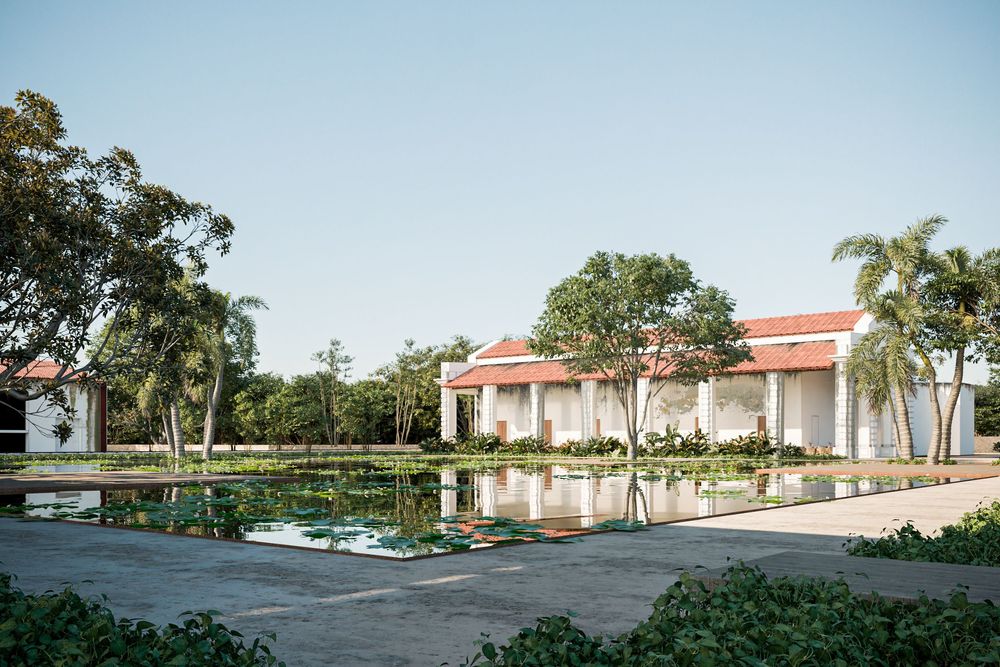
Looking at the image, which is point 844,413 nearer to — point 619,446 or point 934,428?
point 934,428

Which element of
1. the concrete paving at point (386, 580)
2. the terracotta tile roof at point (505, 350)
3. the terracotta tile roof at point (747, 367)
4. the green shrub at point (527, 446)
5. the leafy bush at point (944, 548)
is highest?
the terracotta tile roof at point (505, 350)

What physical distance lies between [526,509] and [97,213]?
938 cm

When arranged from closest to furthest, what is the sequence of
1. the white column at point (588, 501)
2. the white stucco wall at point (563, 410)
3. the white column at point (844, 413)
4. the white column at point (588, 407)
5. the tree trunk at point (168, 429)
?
the white column at point (588, 501) → the white column at point (844, 413) → the tree trunk at point (168, 429) → the white column at point (588, 407) → the white stucco wall at point (563, 410)

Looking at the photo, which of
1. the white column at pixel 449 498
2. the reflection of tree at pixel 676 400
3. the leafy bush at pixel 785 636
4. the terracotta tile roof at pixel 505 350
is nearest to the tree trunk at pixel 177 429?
the white column at pixel 449 498

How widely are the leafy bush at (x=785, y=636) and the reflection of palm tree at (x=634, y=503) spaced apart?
8.82 meters

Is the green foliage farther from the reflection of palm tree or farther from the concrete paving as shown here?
the concrete paving

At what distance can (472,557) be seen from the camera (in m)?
9.62

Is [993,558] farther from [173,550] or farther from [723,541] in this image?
[173,550]

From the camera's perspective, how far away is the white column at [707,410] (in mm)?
46812

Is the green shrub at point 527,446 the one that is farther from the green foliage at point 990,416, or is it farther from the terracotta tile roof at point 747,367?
the green foliage at point 990,416

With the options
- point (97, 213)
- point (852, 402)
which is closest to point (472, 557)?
point (97, 213)

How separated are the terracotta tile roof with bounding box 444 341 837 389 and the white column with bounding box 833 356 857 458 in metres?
0.62

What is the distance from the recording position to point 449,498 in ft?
62.5

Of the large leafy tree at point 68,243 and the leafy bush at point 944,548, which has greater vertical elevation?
the large leafy tree at point 68,243
